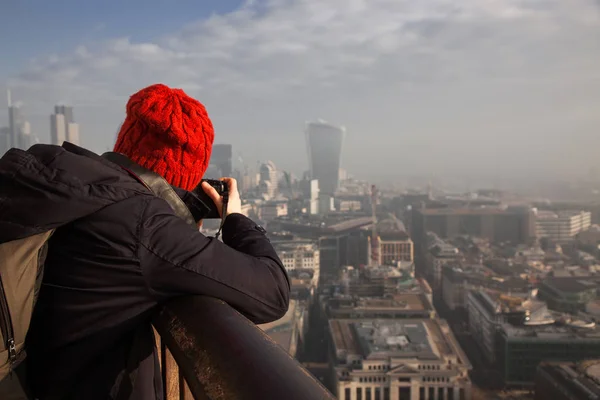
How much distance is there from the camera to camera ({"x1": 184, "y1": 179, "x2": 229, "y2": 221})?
534 millimetres

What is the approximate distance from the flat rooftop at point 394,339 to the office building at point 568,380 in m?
1.04

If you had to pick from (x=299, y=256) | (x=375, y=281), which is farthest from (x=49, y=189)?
(x=299, y=256)

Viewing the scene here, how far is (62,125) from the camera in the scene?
60.6ft

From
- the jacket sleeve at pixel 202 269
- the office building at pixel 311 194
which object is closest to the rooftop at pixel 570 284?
the jacket sleeve at pixel 202 269

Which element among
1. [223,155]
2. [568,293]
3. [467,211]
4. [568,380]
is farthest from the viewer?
[223,155]

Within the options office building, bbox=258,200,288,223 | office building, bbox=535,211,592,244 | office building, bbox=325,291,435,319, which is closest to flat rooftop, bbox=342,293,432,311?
office building, bbox=325,291,435,319

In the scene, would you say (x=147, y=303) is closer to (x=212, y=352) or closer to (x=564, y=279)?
(x=212, y=352)

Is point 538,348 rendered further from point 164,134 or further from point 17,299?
point 17,299

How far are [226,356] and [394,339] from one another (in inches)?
281

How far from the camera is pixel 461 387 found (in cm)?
618

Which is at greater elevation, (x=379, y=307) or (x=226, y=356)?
(x=226, y=356)

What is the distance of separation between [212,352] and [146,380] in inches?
4.2

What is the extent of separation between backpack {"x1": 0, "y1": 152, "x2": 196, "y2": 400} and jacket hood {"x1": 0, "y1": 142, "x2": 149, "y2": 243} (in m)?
0.01

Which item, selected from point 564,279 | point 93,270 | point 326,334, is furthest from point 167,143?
point 564,279
